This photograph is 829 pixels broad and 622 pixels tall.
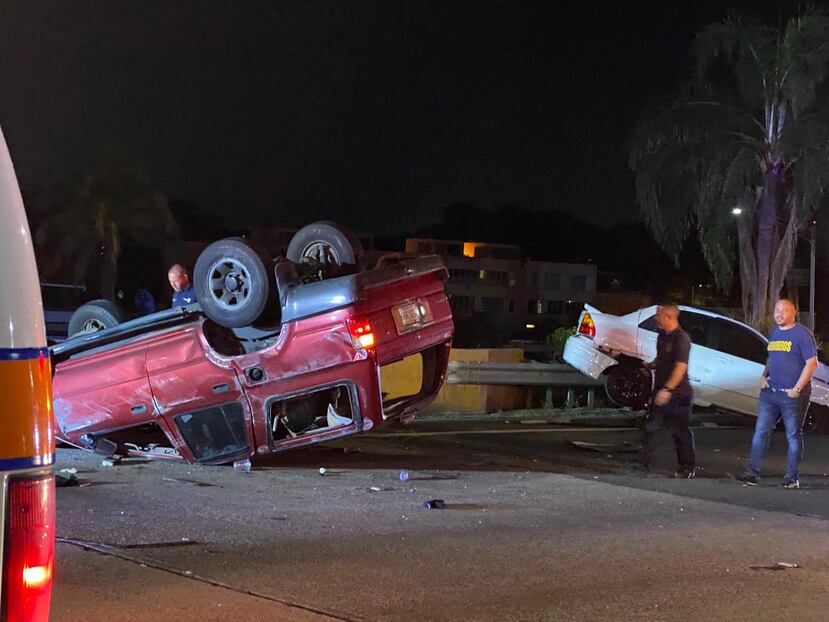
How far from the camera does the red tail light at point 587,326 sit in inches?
610

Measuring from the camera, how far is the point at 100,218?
125ft

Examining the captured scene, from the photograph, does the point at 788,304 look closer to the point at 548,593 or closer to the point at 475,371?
the point at 548,593

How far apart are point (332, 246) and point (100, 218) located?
30794 millimetres

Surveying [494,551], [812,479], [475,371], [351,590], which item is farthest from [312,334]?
[475,371]

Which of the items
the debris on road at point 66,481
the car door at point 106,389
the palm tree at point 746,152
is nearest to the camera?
the debris on road at point 66,481

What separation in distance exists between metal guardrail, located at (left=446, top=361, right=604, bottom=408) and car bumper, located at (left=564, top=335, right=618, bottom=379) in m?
0.29

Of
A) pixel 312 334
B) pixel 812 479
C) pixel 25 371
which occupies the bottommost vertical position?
pixel 812 479

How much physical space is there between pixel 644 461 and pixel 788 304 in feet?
6.59

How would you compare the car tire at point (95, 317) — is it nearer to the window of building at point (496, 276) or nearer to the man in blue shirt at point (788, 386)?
the man in blue shirt at point (788, 386)

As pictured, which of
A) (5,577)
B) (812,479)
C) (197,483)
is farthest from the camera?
(812,479)

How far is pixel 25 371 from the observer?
261cm

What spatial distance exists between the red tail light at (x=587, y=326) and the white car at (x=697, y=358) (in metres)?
0.02

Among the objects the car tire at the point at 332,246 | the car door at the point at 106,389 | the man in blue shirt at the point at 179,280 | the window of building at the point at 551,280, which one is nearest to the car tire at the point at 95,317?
the man in blue shirt at the point at 179,280

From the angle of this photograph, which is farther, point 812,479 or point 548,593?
point 812,479
